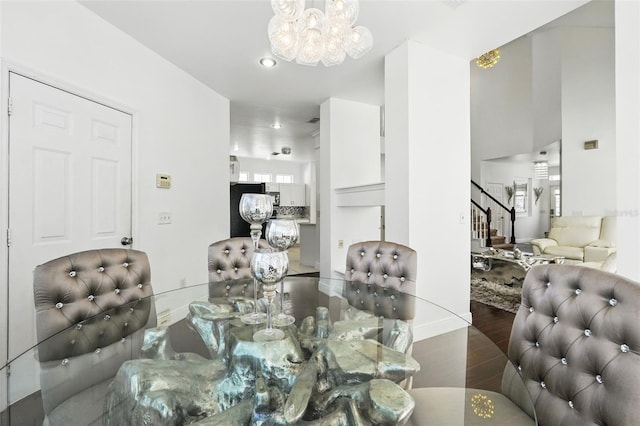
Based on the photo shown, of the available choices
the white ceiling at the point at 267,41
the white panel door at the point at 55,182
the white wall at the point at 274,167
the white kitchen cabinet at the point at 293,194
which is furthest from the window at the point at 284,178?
the white panel door at the point at 55,182

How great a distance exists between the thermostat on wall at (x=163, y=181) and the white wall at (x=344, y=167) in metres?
1.99

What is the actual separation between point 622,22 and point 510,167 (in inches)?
305

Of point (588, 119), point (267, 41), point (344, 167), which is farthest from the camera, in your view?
point (588, 119)

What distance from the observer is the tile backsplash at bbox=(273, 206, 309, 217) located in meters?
9.32

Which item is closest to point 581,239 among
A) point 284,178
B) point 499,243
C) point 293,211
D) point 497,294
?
point 499,243

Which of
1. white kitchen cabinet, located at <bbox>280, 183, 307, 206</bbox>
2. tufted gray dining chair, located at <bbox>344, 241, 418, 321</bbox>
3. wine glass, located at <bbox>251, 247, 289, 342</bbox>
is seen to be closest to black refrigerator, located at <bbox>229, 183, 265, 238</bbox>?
white kitchen cabinet, located at <bbox>280, 183, 307, 206</bbox>

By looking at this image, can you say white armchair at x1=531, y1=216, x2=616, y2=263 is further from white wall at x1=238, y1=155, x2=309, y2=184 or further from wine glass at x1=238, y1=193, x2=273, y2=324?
white wall at x1=238, y1=155, x2=309, y2=184

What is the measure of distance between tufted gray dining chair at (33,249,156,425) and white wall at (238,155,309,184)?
24.3ft

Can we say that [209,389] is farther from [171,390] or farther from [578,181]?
[578,181]

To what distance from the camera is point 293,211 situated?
9.67m

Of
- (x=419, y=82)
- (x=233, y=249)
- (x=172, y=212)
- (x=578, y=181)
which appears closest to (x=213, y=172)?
(x=172, y=212)

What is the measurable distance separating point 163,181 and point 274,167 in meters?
6.57

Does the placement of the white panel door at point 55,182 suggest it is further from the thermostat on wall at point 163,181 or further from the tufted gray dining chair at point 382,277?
the tufted gray dining chair at point 382,277

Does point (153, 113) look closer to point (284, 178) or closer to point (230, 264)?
point (230, 264)
